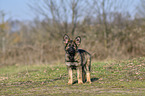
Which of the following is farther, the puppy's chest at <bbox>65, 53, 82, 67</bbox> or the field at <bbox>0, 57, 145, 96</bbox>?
the puppy's chest at <bbox>65, 53, 82, 67</bbox>

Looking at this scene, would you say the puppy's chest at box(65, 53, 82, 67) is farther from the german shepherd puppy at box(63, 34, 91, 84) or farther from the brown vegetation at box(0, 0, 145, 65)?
the brown vegetation at box(0, 0, 145, 65)

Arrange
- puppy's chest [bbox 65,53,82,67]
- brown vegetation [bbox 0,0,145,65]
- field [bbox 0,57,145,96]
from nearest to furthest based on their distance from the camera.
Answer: field [bbox 0,57,145,96]
puppy's chest [bbox 65,53,82,67]
brown vegetation [bbox 0,0,145,65]

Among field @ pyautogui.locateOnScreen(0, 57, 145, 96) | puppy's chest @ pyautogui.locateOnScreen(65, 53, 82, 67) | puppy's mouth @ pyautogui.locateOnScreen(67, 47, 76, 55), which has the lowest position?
field @ pyautogui.locateOnScreen(0, 57, 145, 96)

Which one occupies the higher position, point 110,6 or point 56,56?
point 110,6

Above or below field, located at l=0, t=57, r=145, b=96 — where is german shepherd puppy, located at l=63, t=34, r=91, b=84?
above

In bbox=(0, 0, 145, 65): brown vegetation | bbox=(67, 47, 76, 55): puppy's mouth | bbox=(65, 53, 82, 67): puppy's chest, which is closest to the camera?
bbox=(67, 47, 76, 55): puppy's mouth

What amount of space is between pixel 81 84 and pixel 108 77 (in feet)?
7.81

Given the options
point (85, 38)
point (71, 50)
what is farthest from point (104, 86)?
point (85, 38)

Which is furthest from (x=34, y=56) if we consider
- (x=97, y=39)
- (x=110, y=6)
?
(x=110, y=6)

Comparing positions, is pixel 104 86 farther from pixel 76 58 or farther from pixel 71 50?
pixel 71 50

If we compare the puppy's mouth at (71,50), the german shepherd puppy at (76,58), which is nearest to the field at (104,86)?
the german shepherd puppy at (76,58)

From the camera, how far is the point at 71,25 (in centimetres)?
2866

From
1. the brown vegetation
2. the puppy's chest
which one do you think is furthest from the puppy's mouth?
the brown vegetation

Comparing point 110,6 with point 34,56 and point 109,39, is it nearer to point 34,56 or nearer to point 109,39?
point 109,39
